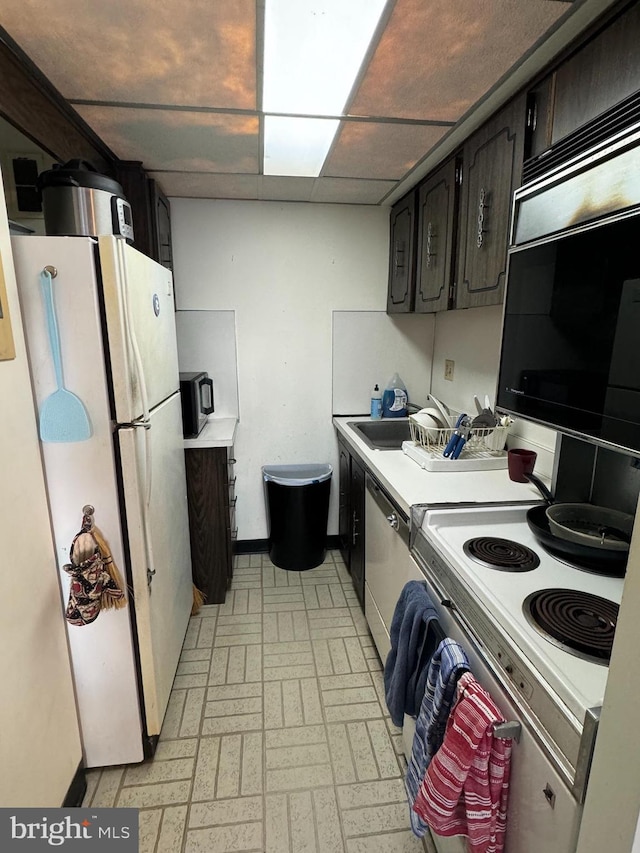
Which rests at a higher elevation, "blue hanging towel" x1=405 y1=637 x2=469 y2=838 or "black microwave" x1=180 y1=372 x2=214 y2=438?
"black microwave" x1=180 y1=372 x2=214 y2=438

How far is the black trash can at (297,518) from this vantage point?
2.60 meters

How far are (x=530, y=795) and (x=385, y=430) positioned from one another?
1993mm

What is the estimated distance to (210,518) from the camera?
2.31 metres

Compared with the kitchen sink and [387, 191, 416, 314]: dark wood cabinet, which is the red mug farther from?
[387, 191, 416, 314]: dark wood cabinet

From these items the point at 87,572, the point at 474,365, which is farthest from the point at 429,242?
the point at 87,572

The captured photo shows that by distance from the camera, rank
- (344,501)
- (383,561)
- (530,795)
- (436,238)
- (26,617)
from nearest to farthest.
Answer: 1. (530,795)
2. (26,617)
3. (383,561)
4. (436,238)
5. (344,501)

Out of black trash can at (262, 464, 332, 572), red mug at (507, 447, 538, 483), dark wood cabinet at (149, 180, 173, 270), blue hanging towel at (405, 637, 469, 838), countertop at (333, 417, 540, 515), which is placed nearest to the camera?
blue hanging towel at (405, 637, 469, 838)

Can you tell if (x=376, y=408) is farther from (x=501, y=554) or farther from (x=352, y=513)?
(x=501, y=554)

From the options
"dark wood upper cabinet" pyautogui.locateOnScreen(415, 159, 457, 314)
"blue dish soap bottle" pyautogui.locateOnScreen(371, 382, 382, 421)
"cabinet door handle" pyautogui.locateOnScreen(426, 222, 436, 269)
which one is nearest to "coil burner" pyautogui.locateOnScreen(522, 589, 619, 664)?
"dark wood upper cabinet" pyautogui.locateOnScreen(415, 159, 457, 314)

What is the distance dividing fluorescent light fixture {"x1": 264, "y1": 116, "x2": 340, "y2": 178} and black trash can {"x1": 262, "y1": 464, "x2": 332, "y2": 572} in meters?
1.63

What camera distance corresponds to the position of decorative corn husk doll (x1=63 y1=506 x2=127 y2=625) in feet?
4.16

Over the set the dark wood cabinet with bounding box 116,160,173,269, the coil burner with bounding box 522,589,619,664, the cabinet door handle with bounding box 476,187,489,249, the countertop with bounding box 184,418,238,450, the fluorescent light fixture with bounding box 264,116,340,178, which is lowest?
the coil burner with bounding box 522,589,619,664

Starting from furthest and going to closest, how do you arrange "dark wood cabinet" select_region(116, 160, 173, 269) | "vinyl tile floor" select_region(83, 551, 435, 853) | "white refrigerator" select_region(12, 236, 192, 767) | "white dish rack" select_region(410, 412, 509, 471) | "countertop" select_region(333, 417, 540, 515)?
"dark wood cabinet" select_region(116, 160, 173, 269)
"white dish rack" select_region(410, 412, 509, 471)
"countertop" select_region(333, 417, 540, 515)
"vinyl tile floor" select_region(83, 551, 435, 853)
"white refrigerator" select_region(12, 236, 192, 767)

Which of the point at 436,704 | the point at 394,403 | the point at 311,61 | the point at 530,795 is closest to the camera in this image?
the point at 530,795
